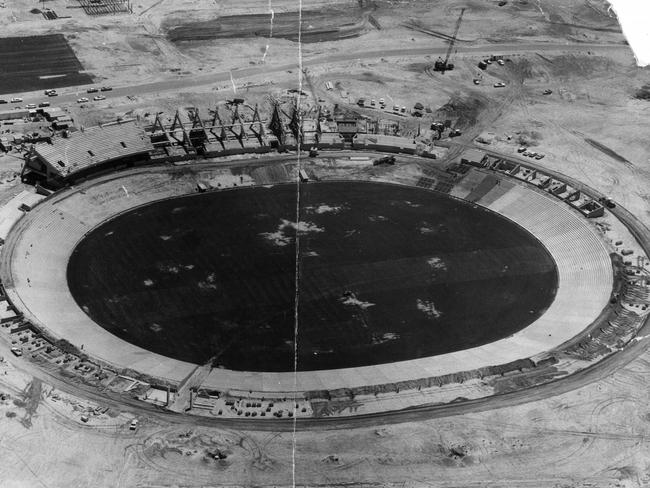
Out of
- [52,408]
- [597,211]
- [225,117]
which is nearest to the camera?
[52,408]

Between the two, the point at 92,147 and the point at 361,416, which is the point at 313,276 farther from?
the point at 92,147

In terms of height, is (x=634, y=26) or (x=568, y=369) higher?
(x=634, y=26)

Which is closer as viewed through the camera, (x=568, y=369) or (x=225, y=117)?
(x=568, y=369)

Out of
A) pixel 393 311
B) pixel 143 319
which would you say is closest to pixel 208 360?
pixel 143 319

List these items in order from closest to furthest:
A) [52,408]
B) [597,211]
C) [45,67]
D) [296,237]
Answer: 1. [52,408]
2. [296,237]
3. [597,211]
4. [45,67]

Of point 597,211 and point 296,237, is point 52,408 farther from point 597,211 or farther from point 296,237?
point 597,211

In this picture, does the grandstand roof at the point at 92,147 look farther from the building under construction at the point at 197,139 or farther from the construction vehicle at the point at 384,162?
the construction vehicle at the point at 384,162

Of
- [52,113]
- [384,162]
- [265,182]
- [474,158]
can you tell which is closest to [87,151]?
[52,113]

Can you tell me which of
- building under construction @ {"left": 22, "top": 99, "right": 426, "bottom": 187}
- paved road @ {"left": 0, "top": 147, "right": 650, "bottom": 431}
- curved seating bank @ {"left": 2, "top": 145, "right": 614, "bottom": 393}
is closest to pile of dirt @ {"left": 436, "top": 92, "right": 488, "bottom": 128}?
building under construction @ {"left": 22, "top": 99, "right": 426, "bottom": 187}
